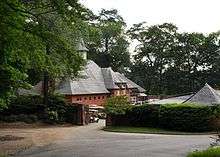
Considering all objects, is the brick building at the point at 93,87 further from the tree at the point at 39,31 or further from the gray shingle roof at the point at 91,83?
the tree at the point at 39,31

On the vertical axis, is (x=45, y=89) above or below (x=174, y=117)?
above

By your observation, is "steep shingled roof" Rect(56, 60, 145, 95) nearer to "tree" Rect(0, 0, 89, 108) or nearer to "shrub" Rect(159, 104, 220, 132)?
"shrub" Rect(159, 104, 220, 132)

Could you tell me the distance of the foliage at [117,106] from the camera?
45.4m

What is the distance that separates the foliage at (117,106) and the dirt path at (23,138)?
409cm

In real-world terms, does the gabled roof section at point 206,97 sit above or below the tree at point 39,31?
below

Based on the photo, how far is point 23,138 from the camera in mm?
35281

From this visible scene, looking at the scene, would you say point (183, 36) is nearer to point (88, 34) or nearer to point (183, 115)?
point (183, 115)

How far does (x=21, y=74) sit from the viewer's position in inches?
1344

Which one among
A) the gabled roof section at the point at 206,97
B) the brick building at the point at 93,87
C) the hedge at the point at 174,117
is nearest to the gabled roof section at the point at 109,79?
the brick building at the point at 93,87

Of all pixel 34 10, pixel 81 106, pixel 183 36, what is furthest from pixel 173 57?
pixel 34 10

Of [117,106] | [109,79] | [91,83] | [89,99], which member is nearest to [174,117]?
[117,106]

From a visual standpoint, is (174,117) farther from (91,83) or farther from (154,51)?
(154,51)

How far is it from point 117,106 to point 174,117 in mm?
5777

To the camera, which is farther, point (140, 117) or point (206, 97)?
point (206, 97)
